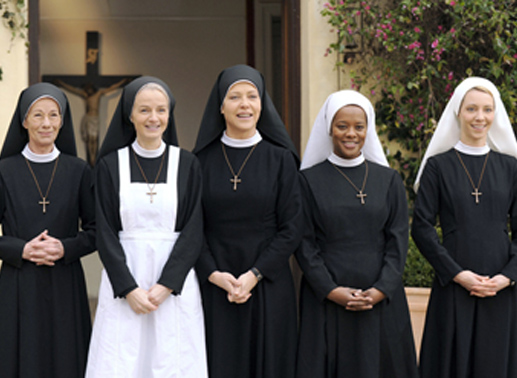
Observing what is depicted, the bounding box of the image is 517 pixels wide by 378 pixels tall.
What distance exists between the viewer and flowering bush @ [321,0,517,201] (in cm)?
560

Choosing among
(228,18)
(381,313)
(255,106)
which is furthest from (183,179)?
(228,18)

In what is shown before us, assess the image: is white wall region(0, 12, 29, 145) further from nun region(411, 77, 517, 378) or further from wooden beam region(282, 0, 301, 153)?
nun region(411, 77, 517, 378)

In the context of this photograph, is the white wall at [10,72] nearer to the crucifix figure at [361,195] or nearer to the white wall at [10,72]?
the white wall at [10,72]

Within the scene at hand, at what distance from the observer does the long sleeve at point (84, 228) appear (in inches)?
153

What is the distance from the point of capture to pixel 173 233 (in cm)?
370

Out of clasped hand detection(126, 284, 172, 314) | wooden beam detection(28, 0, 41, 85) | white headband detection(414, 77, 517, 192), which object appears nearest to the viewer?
clasped hand detection(126, 284, 172, 314)

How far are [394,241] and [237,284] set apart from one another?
2.83ft

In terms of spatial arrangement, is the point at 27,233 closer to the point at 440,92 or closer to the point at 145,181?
the point at 145,181

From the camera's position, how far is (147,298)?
3557mm

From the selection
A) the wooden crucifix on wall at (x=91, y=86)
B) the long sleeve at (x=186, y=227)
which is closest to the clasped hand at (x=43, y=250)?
the long sleeve at (x=186, y=227)

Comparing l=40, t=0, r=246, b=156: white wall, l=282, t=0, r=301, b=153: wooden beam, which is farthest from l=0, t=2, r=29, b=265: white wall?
l=40, t=0, r=246, b=156: white wall

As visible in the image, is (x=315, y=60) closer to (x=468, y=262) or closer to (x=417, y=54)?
(x=417, y=54)

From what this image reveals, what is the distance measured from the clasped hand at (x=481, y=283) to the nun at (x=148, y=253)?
1415 mm

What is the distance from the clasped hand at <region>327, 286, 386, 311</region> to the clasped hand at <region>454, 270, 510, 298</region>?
1.61 ft
